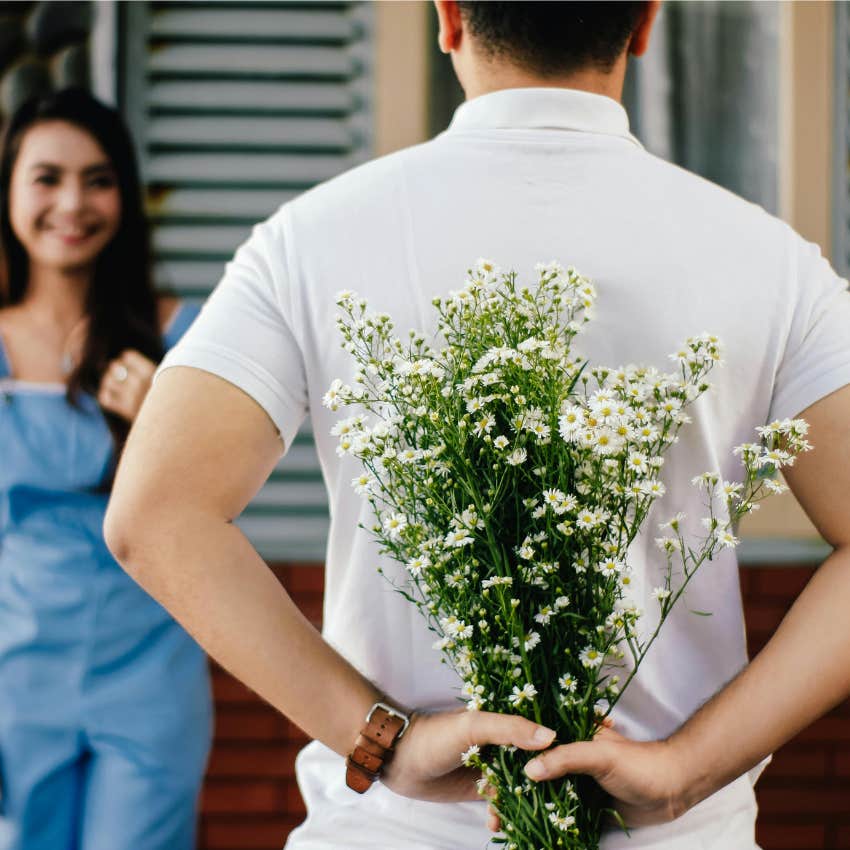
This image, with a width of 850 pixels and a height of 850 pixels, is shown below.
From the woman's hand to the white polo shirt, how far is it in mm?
1293

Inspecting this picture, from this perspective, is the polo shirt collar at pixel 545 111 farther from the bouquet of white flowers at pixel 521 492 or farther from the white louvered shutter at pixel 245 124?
the white louvered shutter at pixel 245 124

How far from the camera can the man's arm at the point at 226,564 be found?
1.20m

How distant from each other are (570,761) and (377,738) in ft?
0.75

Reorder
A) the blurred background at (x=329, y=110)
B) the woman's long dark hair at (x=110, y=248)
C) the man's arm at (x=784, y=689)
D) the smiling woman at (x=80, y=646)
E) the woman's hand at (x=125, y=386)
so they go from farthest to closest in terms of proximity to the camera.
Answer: the blurred background at (x=329, y=110) < the woman's long dark hair at (x=110, y=248) < the woman's hand at (x=125, y=386) < the smiling woman at (x=80, y=646) < the man's arm at (x=784, y=689)

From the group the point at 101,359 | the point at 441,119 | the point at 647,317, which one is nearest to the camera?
the point at 647,317

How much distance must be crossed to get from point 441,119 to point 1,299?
1.28m

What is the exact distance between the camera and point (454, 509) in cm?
111

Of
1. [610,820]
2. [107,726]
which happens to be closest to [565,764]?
[610,820]

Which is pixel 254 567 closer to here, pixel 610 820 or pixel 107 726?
pixel 610 820

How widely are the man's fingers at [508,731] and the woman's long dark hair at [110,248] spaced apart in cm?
181

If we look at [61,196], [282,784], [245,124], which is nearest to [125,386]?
[61,196]

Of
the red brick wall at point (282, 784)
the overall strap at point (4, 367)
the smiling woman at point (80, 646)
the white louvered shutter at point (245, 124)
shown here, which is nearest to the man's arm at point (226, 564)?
the smiling woman at point (80, 646)

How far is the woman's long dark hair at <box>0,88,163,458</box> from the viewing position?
8.94 ft

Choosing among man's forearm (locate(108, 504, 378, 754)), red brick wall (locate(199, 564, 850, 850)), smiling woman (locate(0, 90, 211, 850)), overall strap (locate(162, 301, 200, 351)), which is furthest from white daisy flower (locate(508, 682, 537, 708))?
red brick wall (locate(199, 564, 850, 850))
